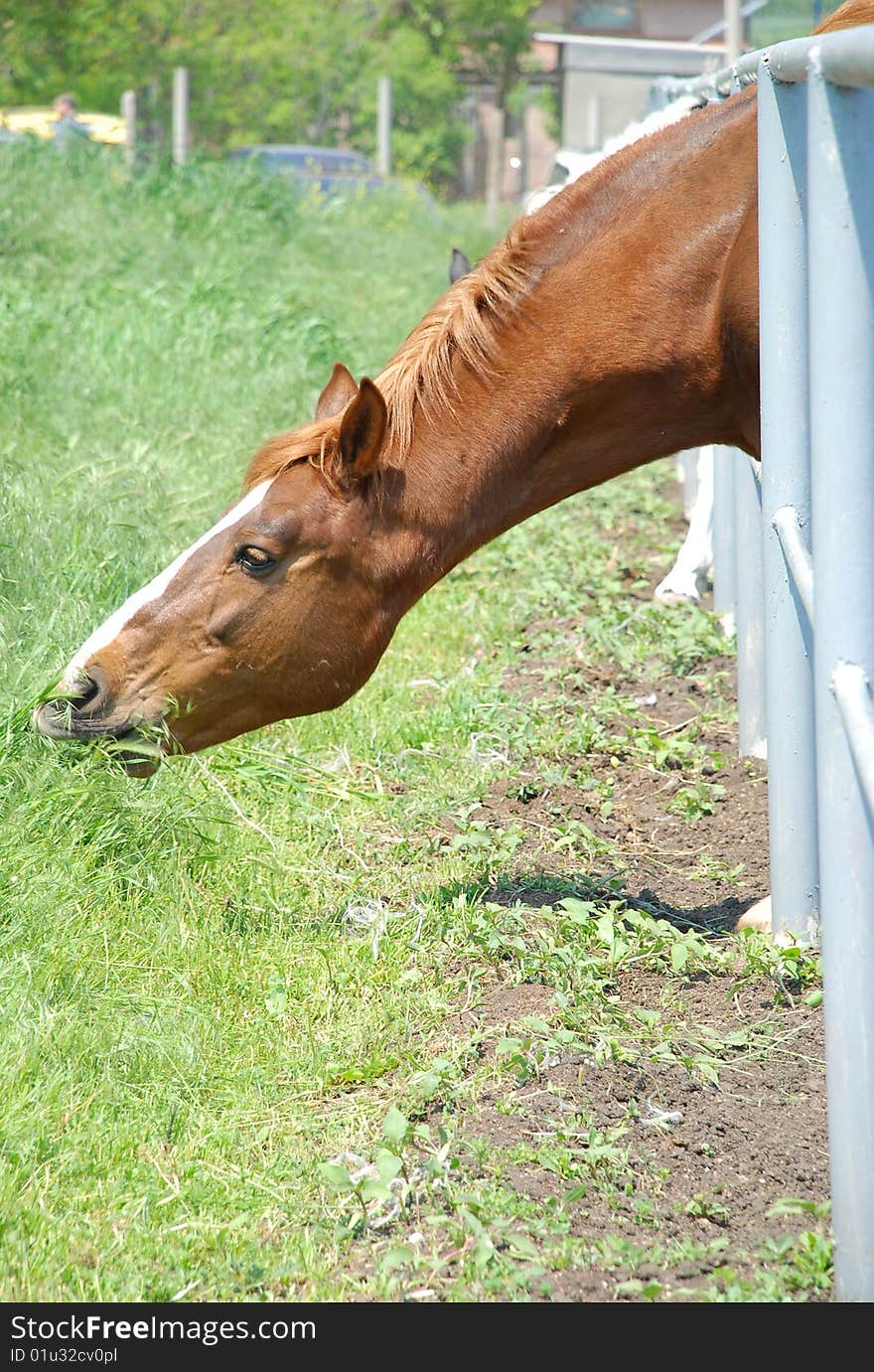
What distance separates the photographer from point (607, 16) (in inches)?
1217

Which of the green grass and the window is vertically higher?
the window

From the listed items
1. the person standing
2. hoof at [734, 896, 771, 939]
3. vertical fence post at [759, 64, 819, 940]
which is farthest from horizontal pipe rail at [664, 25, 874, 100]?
the person standing

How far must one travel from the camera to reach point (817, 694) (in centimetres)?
Result: 197

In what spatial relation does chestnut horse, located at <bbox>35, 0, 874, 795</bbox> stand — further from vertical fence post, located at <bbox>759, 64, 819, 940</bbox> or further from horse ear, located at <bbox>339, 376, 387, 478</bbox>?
vertical fence post, located at <bbox>759, 64, 819, 940</bbox>

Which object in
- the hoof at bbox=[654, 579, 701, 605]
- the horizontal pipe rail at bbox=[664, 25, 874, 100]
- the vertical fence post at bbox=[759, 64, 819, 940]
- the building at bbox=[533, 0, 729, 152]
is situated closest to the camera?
the horizontal pipe rail at bbox=[664, 25, 874, 100]

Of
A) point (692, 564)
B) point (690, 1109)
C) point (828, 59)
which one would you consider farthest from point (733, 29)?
point (690, 1109)

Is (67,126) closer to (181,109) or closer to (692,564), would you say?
(181,109)

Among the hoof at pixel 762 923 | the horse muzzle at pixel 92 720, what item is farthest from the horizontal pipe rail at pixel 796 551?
the horse muzzle at pixel 92 720

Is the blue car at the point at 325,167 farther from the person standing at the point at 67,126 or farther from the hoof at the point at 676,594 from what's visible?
the hoof at the point at 676,594

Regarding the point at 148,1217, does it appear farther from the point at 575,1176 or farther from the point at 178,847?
the point at 178,847

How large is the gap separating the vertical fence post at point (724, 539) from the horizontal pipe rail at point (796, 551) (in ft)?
7.34

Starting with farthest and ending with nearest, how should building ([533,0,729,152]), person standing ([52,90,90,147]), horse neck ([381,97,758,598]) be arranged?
building ([533,0,729,152]) < person standing ([52,90,90,147]) < horse neck ([381,97,758,598])

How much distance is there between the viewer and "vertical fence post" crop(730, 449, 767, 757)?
409 centimetres
